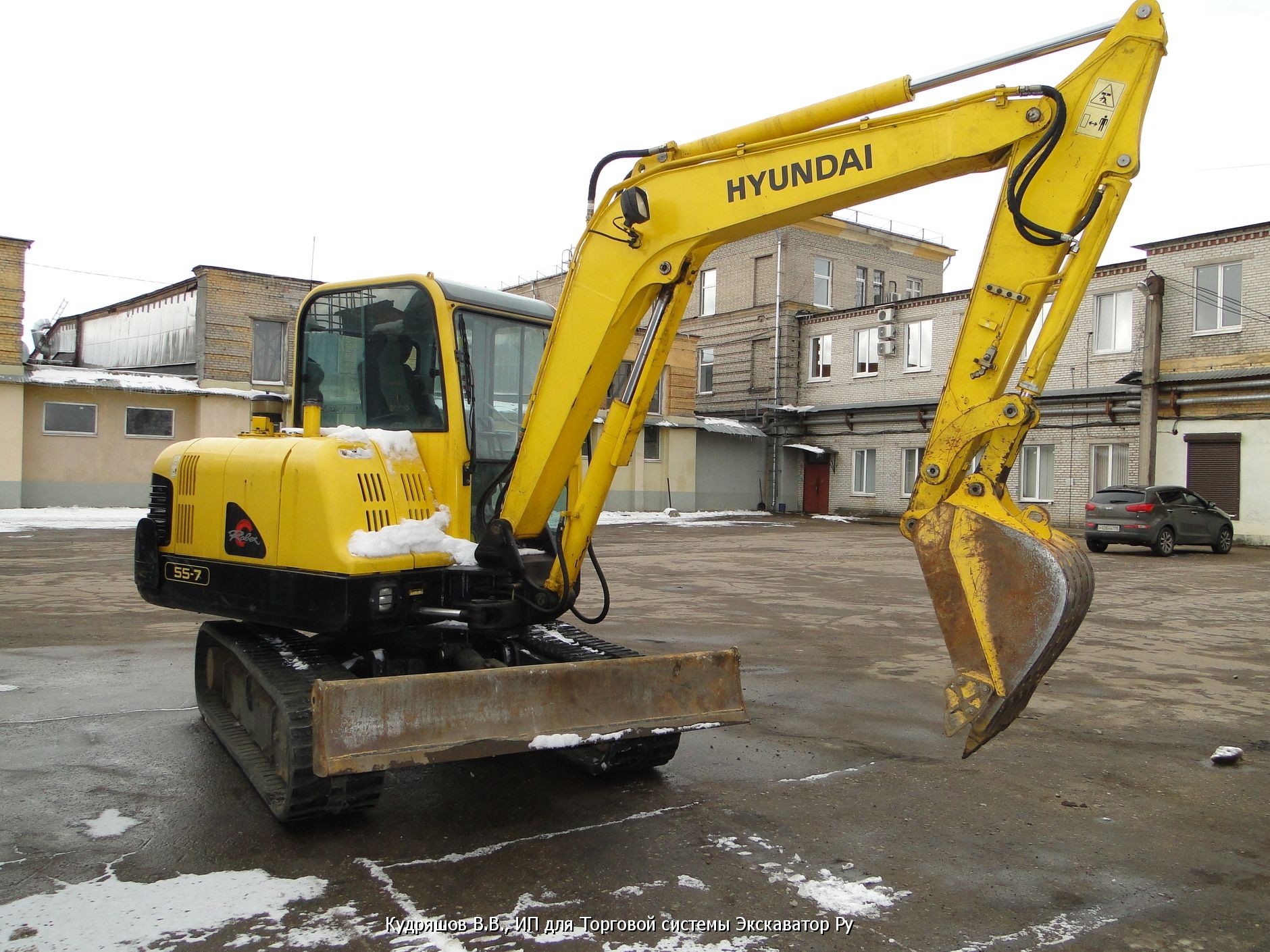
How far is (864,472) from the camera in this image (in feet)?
120

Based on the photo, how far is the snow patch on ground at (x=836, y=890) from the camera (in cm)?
404

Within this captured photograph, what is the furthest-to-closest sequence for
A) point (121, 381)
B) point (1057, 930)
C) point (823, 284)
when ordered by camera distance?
point (823, 284)
point (121, 381)
point (1057, 930)

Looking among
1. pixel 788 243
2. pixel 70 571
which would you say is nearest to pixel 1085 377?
pixel 788 243

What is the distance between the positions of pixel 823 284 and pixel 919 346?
698cm

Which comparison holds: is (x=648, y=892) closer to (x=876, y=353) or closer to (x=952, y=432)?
(x=952, y=432)

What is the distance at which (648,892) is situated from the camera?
4.14 meters

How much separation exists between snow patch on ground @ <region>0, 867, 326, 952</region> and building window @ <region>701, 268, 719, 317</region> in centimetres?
3851

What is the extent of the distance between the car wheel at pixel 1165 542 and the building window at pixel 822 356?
17.1 m

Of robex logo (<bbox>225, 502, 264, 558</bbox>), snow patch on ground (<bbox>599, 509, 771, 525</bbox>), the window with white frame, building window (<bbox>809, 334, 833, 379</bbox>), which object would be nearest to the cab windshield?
robex logo (<bbox>225, 502, 264, 558</bbox>)

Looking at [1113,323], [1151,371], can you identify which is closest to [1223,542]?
[1151,371]

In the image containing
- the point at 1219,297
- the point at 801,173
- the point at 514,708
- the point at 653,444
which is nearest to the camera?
the point at 514,708

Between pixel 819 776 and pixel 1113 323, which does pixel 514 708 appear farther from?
pixel 1113 323

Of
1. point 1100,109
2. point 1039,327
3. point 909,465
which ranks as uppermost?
point 1039,327

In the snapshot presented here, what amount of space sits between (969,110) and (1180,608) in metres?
11.2
